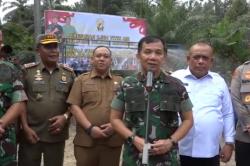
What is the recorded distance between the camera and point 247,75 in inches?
161

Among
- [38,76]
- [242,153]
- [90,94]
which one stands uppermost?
[38,76]

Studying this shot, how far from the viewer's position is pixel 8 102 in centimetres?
365

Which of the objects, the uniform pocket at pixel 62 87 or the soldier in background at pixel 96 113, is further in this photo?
the uniform pocket at pixel 62 87

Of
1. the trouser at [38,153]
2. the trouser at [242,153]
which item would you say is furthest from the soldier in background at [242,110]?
the trouser at [38,153]

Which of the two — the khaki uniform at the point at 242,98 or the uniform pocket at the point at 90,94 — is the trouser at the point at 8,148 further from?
the khaki uniform at the point at 242,98

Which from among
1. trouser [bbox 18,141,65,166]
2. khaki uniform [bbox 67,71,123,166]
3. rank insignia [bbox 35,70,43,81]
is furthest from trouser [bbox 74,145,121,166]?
rank insignia [bbox 35,70,43,81]

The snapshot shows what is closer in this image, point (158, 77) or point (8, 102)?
point (158, 77)

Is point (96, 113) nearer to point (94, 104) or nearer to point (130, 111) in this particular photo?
point (94, 104)

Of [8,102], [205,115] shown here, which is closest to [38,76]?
[8,102]

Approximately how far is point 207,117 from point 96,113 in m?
1.13

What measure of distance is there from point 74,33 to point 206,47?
301 inches

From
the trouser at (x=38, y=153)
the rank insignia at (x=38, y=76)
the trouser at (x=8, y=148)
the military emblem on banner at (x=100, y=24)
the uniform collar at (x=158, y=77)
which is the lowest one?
the trouser at (x=38, y=153)

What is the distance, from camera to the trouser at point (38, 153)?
4.49m

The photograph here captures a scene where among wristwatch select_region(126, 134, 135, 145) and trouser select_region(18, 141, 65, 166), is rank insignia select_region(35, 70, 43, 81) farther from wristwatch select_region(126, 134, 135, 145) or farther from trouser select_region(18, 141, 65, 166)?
wristwatch select_region(126, 134, 135, 145)
